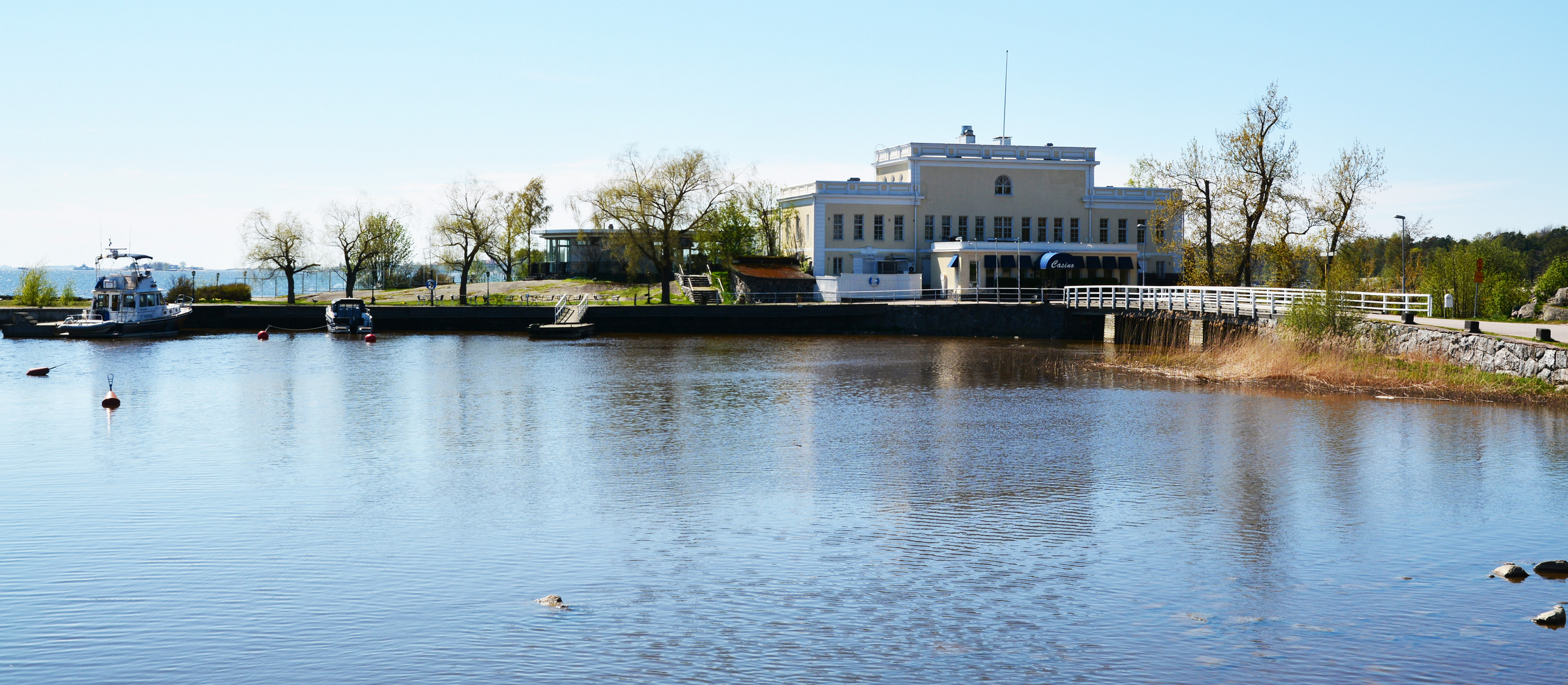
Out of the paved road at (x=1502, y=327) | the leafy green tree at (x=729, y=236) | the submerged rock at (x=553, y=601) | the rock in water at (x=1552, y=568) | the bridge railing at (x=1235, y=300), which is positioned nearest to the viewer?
the submerged rock at (x=553, y=601)

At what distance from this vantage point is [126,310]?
56688mm

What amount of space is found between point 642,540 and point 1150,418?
14.8 metres

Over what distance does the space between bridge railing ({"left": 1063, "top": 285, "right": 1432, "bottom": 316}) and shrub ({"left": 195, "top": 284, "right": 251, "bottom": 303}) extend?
51.1 meters

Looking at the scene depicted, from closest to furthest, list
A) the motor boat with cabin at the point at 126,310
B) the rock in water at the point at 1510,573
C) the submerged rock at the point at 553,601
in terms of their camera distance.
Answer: the submerged rock at the point at 553,601, the rock in water at the point at 1510,573, the motor boat with cabin at the point at 126,310

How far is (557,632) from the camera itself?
33.3ft

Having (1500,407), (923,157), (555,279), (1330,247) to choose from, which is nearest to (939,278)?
(923,157)

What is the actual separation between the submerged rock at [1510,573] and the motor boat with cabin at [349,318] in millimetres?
54870

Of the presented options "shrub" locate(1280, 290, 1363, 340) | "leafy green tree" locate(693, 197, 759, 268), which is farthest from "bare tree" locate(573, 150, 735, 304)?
"shrub" locate(1280, 290, 1363, 340)

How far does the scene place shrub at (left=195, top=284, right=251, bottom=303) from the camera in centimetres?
7512

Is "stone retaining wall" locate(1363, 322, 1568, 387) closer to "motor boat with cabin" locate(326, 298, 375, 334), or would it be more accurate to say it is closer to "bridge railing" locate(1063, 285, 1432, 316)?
"bridge railing" locate(1063, 285, 1432, 316)

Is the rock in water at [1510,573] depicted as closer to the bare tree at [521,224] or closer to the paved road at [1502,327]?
the paved road at [1502,327]

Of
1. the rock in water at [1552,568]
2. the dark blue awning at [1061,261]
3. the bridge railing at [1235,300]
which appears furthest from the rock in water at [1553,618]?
the dark blue awning at [1061,261]

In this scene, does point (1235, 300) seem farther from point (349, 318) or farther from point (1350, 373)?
point (349, 318)

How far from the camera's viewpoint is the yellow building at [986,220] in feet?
226
